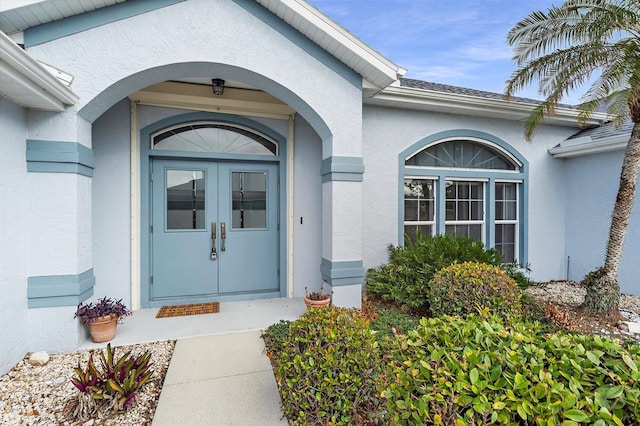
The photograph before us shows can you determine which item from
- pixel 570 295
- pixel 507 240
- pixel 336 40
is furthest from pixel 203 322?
pixel 570 295

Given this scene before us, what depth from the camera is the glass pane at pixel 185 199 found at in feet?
18.3

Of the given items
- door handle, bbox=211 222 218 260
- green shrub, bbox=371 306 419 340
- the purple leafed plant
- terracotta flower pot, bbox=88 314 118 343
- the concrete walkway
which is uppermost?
door handle, bbox=211 222 218 260

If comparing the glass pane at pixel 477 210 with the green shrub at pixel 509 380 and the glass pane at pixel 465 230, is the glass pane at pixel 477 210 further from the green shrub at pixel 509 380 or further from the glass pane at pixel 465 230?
the green shrub at pixel 509 380

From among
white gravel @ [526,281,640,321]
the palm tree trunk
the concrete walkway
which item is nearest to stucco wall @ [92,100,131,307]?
the concrete walkway

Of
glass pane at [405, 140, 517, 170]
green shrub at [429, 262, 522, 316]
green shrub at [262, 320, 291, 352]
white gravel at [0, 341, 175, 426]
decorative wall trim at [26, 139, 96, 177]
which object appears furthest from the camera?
glass pane at [405, 140, 517, 170]

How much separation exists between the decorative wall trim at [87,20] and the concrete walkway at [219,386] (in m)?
4.20

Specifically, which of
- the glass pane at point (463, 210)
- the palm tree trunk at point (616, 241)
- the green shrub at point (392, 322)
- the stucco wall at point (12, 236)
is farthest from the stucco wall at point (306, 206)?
the palm tree trunk at point (616, 241)

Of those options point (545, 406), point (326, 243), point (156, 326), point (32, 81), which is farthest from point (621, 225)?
point (32, 81)

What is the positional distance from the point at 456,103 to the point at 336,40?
120 inches

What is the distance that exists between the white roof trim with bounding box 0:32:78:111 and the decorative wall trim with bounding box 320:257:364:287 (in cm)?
413

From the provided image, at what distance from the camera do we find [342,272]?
4969mm

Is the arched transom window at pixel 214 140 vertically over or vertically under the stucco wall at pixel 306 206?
over

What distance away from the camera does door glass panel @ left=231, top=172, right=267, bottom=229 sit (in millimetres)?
5871

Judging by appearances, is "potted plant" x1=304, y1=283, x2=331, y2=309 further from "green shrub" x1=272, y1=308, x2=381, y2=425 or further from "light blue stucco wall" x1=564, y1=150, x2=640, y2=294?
"light blue stucco wall" x1=564, y1=150, x2=640, y2=294
